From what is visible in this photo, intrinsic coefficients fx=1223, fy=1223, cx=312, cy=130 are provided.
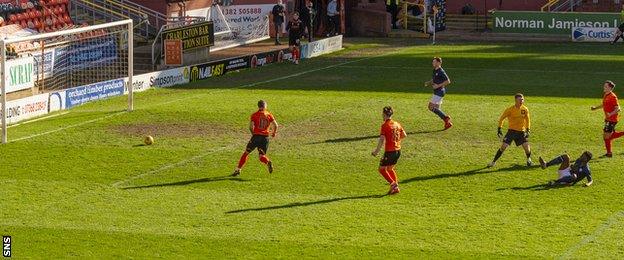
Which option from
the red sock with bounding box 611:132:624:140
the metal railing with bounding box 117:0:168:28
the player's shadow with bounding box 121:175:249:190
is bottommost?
the player's shadow with bounding box 121:175:249:190

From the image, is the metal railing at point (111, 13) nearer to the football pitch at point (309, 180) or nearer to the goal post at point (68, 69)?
the goal post at point (68, 69)

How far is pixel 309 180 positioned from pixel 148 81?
17.3 m

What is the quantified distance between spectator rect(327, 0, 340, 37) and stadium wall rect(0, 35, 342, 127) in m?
4.82

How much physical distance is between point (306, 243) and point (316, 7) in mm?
41338

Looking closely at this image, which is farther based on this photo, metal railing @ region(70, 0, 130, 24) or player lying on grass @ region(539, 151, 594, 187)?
metal railing @ region(70, 0, 130, 24)

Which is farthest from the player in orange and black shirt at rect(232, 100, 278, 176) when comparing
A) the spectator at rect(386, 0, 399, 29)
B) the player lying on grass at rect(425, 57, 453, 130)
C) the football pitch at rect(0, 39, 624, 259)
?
the spectator at rect(386, 0, 399, 29)

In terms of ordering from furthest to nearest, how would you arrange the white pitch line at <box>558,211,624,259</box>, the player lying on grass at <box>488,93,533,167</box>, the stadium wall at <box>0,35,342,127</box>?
the stadium wall at <box>0,35,342,127</box> < the player lying on grass at <box>488,93,533,167</box> < the white pitch line at <box>558,211,624,259</box>

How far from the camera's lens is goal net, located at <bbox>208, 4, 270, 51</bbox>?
58969 millimetres

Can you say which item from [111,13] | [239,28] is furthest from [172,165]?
[239,28]

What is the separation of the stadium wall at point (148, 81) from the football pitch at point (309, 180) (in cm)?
52

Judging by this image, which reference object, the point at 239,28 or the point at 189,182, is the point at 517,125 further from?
the point at 239,28

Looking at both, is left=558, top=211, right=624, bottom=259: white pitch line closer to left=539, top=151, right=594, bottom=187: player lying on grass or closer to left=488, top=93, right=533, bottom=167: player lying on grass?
left=539, top=151, right=594, bottom=187: player lying on grass

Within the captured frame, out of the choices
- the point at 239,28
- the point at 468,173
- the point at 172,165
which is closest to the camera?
the point at 468,173

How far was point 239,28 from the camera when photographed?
202 feet
